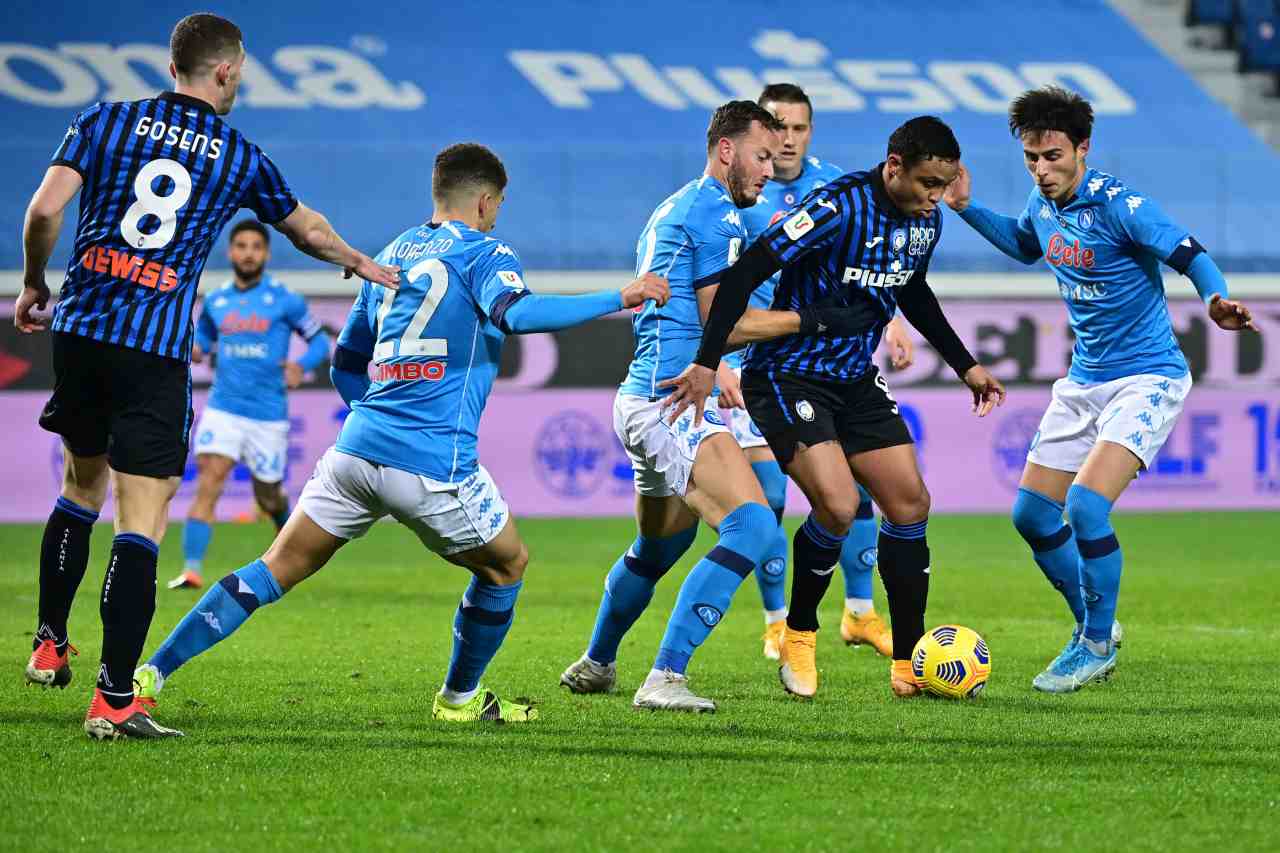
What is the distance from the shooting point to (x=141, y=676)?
5.62 metres

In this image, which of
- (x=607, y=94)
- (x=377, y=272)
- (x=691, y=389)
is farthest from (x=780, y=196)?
(x=607, y=94)

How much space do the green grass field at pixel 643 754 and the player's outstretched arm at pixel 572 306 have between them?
1286 millimetres

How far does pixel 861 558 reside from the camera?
8.20 m

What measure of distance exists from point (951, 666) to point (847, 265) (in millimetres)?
1528

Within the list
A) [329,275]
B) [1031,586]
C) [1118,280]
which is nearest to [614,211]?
[329,275]

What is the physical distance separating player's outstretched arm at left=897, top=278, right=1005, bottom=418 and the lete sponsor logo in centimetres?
1577

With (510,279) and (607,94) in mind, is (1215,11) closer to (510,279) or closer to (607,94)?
(607,94)

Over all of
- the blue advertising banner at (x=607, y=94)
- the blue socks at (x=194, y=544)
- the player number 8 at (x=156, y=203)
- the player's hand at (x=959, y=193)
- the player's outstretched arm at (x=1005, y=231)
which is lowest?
the blue socks at (x=194, y=544)

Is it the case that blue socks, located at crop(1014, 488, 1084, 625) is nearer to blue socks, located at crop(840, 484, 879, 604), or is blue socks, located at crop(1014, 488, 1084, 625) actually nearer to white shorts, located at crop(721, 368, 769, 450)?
blue socks, located at crop(840, 484, 879, 604)

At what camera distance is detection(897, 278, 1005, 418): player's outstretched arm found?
6922mm

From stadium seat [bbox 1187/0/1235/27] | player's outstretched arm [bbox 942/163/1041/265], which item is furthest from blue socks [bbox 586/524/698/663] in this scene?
stadium seat [bbox 1187/0/1235/27]

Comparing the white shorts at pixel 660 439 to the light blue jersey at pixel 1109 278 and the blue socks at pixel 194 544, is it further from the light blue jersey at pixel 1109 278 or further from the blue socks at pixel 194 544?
the blue socks at pixel 194 544

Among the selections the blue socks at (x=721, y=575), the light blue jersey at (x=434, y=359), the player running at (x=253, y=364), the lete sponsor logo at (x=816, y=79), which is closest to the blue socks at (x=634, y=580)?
the blue socks at (x=721, y=575)

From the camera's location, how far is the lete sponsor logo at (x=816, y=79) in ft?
74.7
